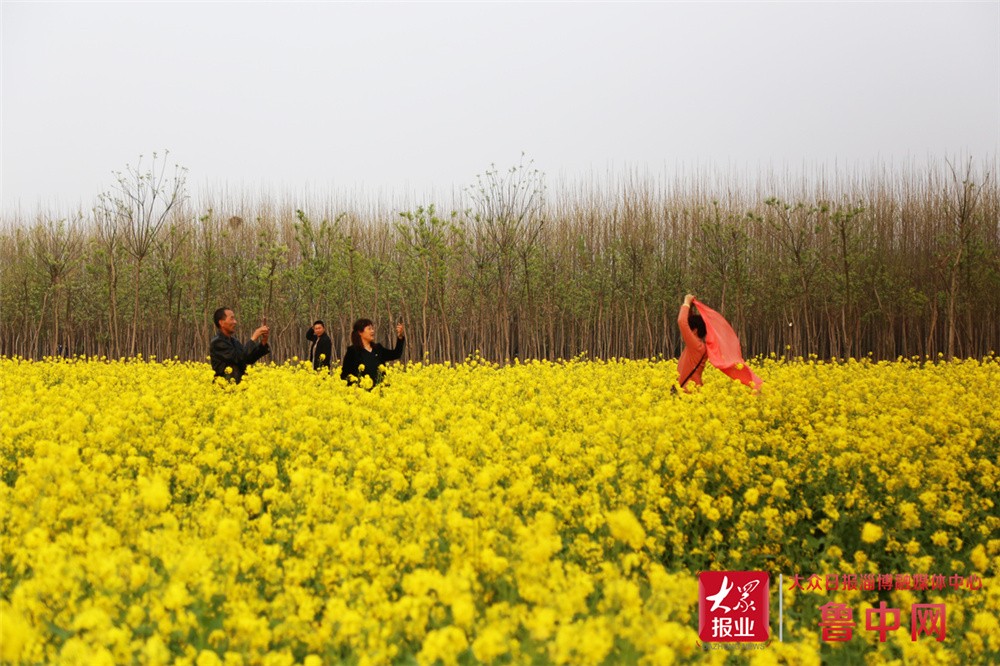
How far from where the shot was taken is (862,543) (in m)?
6.25

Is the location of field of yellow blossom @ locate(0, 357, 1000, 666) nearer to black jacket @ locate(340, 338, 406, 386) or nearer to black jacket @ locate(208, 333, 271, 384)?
black jacket @ locate(208, 333, 271, 384)

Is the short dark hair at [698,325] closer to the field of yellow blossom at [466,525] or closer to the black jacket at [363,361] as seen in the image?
the field of yellow blossom at [466,525]

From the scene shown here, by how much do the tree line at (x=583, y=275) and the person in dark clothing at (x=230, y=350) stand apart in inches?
526

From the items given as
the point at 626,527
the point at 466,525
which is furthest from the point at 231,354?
the point at 626,527

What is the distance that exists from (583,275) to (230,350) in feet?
A: 66.9

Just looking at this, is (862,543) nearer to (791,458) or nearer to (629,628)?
(791,458)

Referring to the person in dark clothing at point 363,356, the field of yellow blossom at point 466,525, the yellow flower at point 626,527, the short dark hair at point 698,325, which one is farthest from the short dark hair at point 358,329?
the yellow flower at point 626,527

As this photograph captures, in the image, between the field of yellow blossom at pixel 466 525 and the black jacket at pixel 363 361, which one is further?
the black jacket at pixel 363 361

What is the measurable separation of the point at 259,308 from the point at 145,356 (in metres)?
7.81

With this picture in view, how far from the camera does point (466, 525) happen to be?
4195 millimetres

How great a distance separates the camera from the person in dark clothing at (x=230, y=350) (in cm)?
996

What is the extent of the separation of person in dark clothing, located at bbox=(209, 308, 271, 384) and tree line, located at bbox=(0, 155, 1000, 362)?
13373mm

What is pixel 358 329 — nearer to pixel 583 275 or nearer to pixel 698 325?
pixel 698 325

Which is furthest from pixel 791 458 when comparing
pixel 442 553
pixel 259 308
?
pixel 259 308
